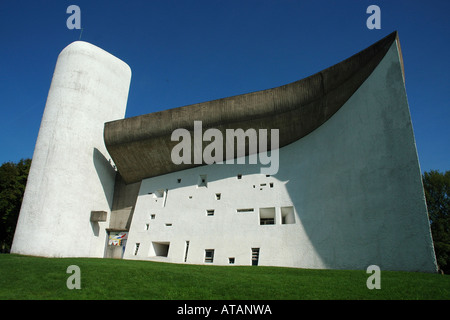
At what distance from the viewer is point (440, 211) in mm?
24516

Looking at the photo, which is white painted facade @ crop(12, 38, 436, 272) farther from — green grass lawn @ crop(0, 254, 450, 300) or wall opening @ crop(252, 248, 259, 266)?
green grass lawn @ crop(0, 254, 450, 300)

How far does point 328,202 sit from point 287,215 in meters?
2.66

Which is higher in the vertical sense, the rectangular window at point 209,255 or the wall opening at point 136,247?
the wall opening at point 136,247

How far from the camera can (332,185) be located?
13.5m

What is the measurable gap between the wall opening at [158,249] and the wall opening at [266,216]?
20.1 feet

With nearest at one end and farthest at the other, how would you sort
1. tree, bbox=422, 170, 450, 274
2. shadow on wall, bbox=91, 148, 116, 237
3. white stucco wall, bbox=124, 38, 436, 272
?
white stucco wall, bbox=124, 38, 436, 272 < shadow on wall, bbox=91, 148, 116, 237 < tree, bbox=422, 170, 450, 274

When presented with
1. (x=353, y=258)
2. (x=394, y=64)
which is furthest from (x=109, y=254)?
(x=394, y=64)

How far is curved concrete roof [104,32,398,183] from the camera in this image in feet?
43.5

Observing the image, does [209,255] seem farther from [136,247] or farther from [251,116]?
[251,116]

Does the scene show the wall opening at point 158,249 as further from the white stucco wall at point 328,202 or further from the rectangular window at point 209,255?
the rectangular window at point 209,255

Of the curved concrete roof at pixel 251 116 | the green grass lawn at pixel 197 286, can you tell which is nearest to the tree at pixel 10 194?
Answer: the curved concrete roof at pixel 251 116

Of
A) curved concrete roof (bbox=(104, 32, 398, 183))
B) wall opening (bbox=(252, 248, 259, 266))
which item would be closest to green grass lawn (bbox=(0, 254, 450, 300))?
wall opening (bbox=(252, 248, 259, 266))

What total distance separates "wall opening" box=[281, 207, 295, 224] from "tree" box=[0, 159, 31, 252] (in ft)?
70.2

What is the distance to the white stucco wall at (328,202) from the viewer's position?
1080 cm
